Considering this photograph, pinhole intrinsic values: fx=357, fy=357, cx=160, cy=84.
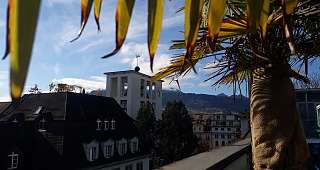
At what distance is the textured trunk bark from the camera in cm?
A: 143

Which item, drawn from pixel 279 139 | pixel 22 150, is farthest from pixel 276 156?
pixel 22 150

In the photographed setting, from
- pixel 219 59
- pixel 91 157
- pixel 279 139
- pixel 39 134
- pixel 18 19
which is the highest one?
pixel 219 59

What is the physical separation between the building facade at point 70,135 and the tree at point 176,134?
8.55ft

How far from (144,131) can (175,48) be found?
27690 mm

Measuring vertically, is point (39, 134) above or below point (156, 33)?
below

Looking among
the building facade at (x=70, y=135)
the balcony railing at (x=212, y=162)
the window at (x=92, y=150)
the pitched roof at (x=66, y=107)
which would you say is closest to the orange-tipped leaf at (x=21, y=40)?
the balcony railing at (x=212, y=162)

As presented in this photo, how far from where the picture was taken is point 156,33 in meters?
0.43

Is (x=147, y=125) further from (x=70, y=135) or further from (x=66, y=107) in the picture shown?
(x=70, y=135)

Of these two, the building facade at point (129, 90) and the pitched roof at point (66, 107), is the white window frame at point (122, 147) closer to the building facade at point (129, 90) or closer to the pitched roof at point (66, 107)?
the pitched roof at point (66, 107)

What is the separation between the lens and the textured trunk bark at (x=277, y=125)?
1431mm

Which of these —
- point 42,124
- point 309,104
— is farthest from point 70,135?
point 309,104

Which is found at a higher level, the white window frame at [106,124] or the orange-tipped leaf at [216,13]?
the orange-tipped leaf at [216,13]

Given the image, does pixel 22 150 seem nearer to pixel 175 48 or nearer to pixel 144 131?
pixel 144 131

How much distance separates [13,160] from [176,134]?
538 inches
